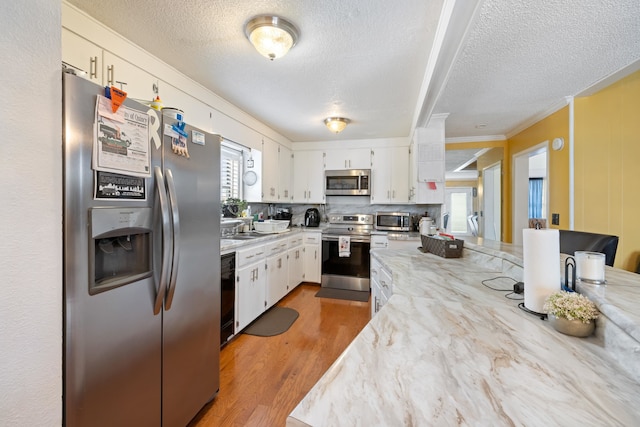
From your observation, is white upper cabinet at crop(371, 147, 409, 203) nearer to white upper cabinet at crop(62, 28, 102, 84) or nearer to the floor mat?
the floor mat

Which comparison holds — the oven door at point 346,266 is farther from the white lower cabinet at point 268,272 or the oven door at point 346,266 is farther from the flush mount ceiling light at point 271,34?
the flush mount ceiling light at point 271,34

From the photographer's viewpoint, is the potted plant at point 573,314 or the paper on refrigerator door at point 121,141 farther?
the paper on refrigerator door at point 121,141

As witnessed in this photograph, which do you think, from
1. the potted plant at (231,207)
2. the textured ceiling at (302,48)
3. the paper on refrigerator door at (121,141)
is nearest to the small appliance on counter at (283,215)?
the potted plant at (231,207)

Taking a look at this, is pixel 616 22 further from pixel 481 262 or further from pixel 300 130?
pixel 300 130

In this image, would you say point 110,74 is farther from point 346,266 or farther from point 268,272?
point 346,266

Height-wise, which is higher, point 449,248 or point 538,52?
point 538,52

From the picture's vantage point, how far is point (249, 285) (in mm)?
2611

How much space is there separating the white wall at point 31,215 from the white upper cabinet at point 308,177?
362cm

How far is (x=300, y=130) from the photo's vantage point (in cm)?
385

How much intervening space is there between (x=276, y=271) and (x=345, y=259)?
110cm

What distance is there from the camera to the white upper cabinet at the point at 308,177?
14.5 feet

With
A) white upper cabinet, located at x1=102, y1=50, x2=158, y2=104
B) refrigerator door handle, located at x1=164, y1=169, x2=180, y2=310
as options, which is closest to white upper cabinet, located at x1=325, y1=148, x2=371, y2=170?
white upper cabinet, located at x1=102, y1=50, x2=158, y2=104

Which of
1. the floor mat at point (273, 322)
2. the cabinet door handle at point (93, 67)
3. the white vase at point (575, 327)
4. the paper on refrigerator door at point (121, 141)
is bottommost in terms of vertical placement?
the floor mat at point (273, 322)

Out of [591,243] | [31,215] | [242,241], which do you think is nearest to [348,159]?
[242,241]
